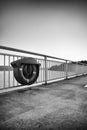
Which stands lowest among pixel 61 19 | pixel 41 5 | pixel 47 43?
pixel 47 43

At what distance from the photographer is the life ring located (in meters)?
2.20

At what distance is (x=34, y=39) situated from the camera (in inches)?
1179

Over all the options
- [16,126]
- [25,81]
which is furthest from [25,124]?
[25,81]

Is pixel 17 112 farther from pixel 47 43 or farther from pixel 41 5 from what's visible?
pixel 41 5

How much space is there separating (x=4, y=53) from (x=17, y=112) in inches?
57.9

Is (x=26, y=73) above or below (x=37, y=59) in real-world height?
below

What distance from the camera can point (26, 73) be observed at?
2381 millimetres

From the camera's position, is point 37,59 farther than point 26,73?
Yes

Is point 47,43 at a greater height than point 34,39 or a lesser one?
lesser

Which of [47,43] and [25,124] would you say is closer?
[25,124]

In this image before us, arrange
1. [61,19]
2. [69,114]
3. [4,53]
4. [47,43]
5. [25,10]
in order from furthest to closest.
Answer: [25,10], [47,43], [61,19], [4,53], [69,114]

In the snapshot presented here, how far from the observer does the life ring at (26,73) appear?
220cm

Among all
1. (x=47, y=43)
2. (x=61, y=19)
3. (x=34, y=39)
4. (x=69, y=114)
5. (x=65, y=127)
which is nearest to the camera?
(x=65, y=127)

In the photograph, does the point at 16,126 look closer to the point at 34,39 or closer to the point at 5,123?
the point at 5,123
